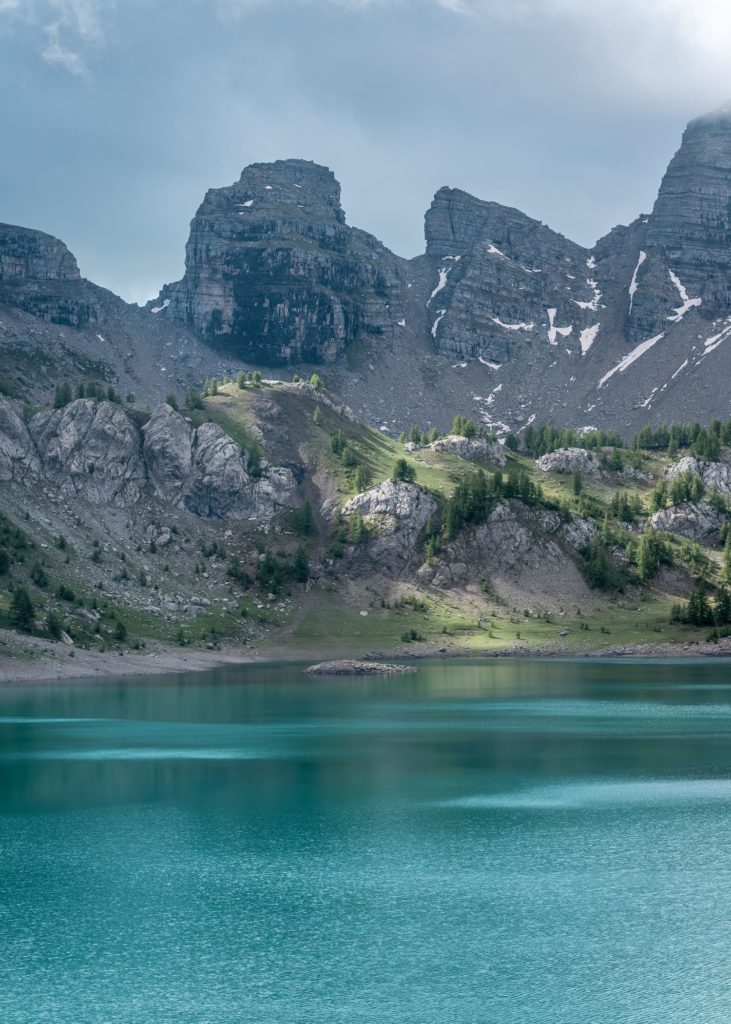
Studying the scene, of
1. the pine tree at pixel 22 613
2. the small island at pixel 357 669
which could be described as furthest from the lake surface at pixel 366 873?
the small island at pixel 357 669

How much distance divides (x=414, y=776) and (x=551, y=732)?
29.0 metres

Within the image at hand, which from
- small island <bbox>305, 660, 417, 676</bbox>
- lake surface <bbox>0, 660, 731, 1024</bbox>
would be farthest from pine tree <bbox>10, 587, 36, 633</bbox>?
lake surface <bbox>0, 660, 731, 1024</bbox>

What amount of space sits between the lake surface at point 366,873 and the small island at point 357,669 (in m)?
70.7

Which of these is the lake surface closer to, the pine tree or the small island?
the pine tree

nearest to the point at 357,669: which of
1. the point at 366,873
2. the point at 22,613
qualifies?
the point at 22,613

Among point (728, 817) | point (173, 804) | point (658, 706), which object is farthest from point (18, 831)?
point (658, 706)

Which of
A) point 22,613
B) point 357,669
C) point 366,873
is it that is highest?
point 22,613

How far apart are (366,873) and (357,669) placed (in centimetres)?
12898

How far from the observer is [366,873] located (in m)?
58.1

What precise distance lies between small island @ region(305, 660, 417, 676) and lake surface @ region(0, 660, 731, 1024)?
7072cm

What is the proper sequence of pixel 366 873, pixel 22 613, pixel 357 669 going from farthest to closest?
pixel 357 669, pixel 22 613, pixel 366 873

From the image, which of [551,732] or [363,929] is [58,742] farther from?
[363,929]

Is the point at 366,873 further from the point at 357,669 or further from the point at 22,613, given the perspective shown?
the point at 357,669

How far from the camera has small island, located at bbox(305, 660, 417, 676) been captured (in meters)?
186
